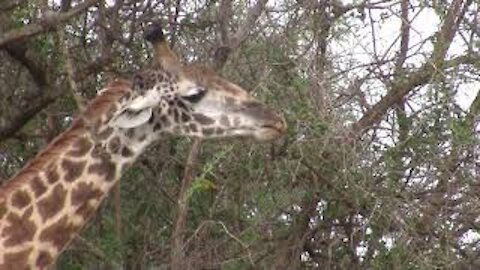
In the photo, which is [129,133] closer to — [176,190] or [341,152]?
[341,152]

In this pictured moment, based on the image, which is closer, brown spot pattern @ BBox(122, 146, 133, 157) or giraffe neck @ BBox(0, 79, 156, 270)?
giraffe neck @ BBox(0, 79, 156, 270)

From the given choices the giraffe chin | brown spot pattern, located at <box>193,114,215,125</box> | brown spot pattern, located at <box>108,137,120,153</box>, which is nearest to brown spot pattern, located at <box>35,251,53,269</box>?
brown spot pattern, located at <box>108,137,120,153</box>

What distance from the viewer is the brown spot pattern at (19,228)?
15.4 ft

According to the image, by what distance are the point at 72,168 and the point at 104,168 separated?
0.14 m

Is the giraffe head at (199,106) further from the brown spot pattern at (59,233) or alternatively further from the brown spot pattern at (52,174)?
the brown spot pattern at (59,233)

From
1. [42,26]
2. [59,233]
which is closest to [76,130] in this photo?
[59,233]

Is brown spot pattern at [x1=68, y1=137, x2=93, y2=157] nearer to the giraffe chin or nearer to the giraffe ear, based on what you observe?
the giraffe ear

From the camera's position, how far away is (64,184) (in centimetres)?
484

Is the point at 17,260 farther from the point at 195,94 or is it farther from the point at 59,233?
the point at 195,94

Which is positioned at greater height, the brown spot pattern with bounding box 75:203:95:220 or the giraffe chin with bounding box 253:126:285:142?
the giraffe chin with bounding box 253:126:285:142

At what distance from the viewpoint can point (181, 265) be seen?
606 centimetres

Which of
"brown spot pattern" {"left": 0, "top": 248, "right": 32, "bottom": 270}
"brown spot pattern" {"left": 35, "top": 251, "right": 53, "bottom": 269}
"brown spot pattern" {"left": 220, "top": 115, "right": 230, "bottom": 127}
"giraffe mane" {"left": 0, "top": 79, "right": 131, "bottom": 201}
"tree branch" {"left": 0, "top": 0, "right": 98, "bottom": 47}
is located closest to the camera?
"brown spot pattern" {"left": 0, "top": 248, "right": 32, "bottom": 270}

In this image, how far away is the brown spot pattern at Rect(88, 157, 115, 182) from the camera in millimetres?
4863

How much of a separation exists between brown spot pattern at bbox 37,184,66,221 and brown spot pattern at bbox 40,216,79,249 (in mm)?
52
